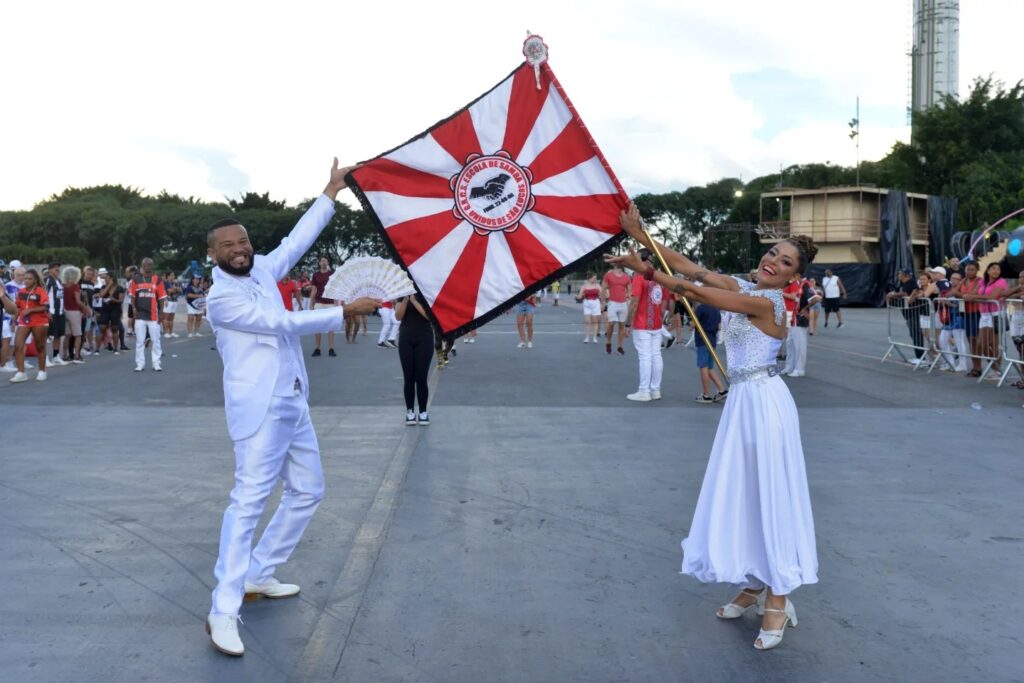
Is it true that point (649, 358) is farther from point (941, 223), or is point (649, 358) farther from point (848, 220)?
point (941, 223)

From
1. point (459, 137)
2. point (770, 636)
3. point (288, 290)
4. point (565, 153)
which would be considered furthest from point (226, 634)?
point (288, 290)

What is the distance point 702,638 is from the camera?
4.22 metres

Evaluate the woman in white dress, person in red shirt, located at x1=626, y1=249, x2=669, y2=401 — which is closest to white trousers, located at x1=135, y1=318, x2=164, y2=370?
person in red shirt, located at x1=626, y1=249, x2=669, y2=401

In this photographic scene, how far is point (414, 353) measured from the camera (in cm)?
1009

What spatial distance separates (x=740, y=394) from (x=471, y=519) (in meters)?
2.45

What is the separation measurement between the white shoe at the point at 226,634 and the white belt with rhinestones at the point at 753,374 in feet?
8.27

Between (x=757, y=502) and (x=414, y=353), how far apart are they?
6.18 m

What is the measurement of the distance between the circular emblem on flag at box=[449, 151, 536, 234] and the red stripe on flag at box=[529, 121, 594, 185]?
0.31 feet

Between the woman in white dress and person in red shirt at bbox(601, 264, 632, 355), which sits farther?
person in red shirt at bbox(601, 264, 632, 355)

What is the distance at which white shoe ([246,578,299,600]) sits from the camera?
461 cm

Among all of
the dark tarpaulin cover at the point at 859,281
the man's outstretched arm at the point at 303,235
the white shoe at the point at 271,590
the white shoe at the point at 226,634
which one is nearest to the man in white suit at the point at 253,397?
the white shoe at the point at 226,634

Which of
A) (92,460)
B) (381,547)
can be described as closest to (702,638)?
(381,547)

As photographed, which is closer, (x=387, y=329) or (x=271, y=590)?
(x=271, y=590)

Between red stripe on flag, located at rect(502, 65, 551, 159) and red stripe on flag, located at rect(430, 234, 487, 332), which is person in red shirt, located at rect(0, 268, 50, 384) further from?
red stripe on flag, located at rect(502, 65, 551, 159)
